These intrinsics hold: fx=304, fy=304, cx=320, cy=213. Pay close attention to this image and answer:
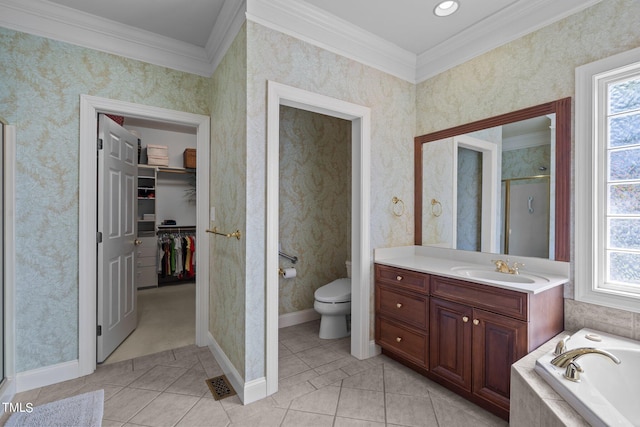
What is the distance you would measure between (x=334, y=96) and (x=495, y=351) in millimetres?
2040

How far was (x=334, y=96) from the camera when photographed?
2.37 metres

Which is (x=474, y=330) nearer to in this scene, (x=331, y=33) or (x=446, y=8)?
(x=446, y=8)

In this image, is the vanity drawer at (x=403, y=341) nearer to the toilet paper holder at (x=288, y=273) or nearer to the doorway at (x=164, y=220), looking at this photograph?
the toilet paper holder at (x=288, y=273)

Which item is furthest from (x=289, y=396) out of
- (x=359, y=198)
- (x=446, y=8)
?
(x=446, y=8)

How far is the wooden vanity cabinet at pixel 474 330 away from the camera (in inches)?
67.2

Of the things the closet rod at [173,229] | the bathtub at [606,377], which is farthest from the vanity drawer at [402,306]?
the closet rod at [173,229]

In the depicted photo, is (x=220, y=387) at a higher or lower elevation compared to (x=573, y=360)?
lower

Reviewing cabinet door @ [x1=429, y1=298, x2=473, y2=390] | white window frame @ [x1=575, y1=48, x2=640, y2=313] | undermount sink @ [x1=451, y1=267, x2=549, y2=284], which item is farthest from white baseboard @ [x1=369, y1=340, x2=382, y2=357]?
white window frame @ [x1=575, y1=48, x2=640, y2=313]

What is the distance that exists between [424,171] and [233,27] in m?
1.98

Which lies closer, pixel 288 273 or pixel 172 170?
pixel 288 273

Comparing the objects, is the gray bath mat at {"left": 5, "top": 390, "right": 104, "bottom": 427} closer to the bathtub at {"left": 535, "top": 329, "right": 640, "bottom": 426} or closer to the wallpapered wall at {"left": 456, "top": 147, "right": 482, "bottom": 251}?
the bathtub at {"left": 535, "top": 329, "right": 640, "bottom": 426}

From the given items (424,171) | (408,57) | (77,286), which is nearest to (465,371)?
(424,171)

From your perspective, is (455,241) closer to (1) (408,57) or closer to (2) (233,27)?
(1) (408,57)

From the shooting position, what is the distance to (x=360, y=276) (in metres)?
2.56
